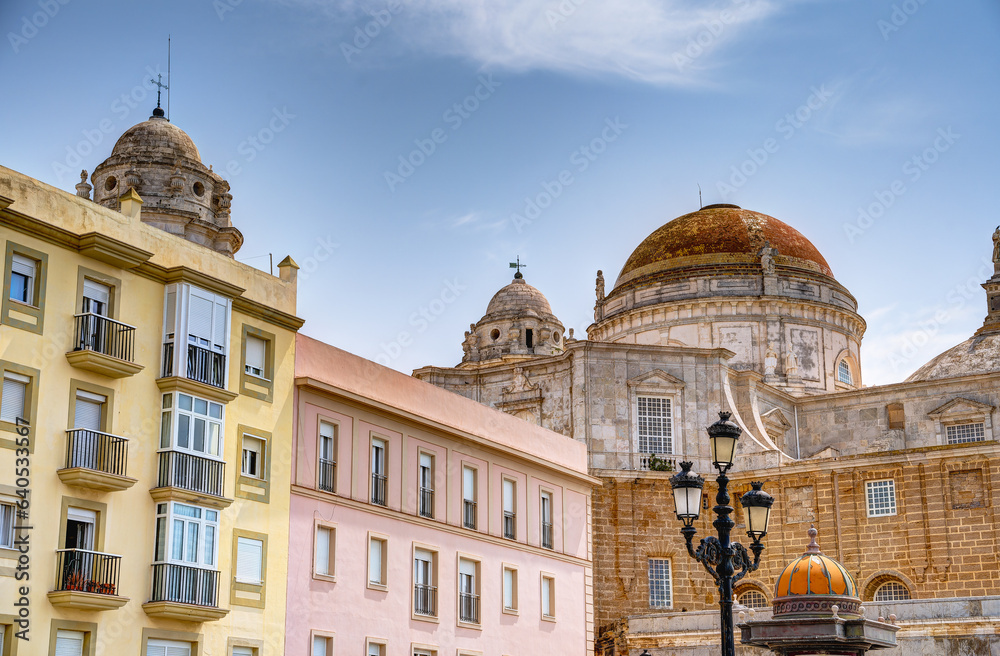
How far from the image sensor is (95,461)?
25125mm

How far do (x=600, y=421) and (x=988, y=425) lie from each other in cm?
1464

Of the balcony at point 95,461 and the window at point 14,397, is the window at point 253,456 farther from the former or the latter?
the window at point 14,397

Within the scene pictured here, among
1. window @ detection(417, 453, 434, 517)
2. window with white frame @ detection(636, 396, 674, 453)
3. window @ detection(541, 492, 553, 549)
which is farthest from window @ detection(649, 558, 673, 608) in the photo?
window @ detection(417, 453, 434, 517)

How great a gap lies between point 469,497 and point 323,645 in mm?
6689

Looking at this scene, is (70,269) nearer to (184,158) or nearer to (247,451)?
(247,451)

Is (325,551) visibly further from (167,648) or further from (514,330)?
(514,330)

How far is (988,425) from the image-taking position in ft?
168

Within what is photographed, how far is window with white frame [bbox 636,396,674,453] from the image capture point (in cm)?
4969

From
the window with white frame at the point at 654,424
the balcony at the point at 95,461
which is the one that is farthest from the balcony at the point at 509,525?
the window with white frame at the point at 654,424

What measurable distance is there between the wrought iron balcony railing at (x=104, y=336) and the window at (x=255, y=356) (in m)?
3.46

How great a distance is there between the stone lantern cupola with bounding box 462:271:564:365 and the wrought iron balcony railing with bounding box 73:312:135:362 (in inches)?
1537

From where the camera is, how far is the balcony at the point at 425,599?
3225 centimetres

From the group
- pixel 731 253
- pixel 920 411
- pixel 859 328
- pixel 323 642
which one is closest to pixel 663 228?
pixel 731 253

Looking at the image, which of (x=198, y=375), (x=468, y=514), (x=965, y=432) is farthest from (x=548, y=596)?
(x=965, y=432)
